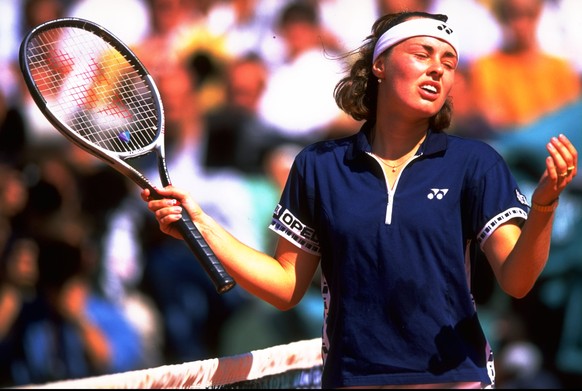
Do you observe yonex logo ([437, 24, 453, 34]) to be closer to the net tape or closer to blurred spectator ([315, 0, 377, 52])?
the net tape

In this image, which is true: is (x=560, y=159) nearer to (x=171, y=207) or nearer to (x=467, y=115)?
(x=171, y=207)

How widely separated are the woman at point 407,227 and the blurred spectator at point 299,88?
4.25 m

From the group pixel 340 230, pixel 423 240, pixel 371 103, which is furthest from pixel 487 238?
pixel 371 103

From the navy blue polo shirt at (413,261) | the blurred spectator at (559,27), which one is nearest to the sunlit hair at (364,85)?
the navy blue polo shirt at (413,261)

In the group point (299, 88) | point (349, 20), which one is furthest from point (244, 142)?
point (349, 20)

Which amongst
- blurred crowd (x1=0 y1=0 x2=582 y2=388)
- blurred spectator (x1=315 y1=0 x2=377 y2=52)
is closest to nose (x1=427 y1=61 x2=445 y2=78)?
blurred crowd (x1=0 y1=0 x2=582 y2=388)

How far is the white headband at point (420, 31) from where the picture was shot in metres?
3.53

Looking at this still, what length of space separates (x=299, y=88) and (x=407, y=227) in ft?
15.4

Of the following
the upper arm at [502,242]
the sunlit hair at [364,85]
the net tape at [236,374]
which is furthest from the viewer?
the net tape at [236,374]

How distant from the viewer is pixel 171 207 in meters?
3.58

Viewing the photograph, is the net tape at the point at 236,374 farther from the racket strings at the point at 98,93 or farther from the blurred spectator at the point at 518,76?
the blurred spectator at the point at 518,76

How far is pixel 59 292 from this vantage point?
763 cm

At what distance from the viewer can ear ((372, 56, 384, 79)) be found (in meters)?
3.67

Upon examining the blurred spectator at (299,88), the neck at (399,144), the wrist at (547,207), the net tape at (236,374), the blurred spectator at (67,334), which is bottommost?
the blurred spectator at (67,334)
